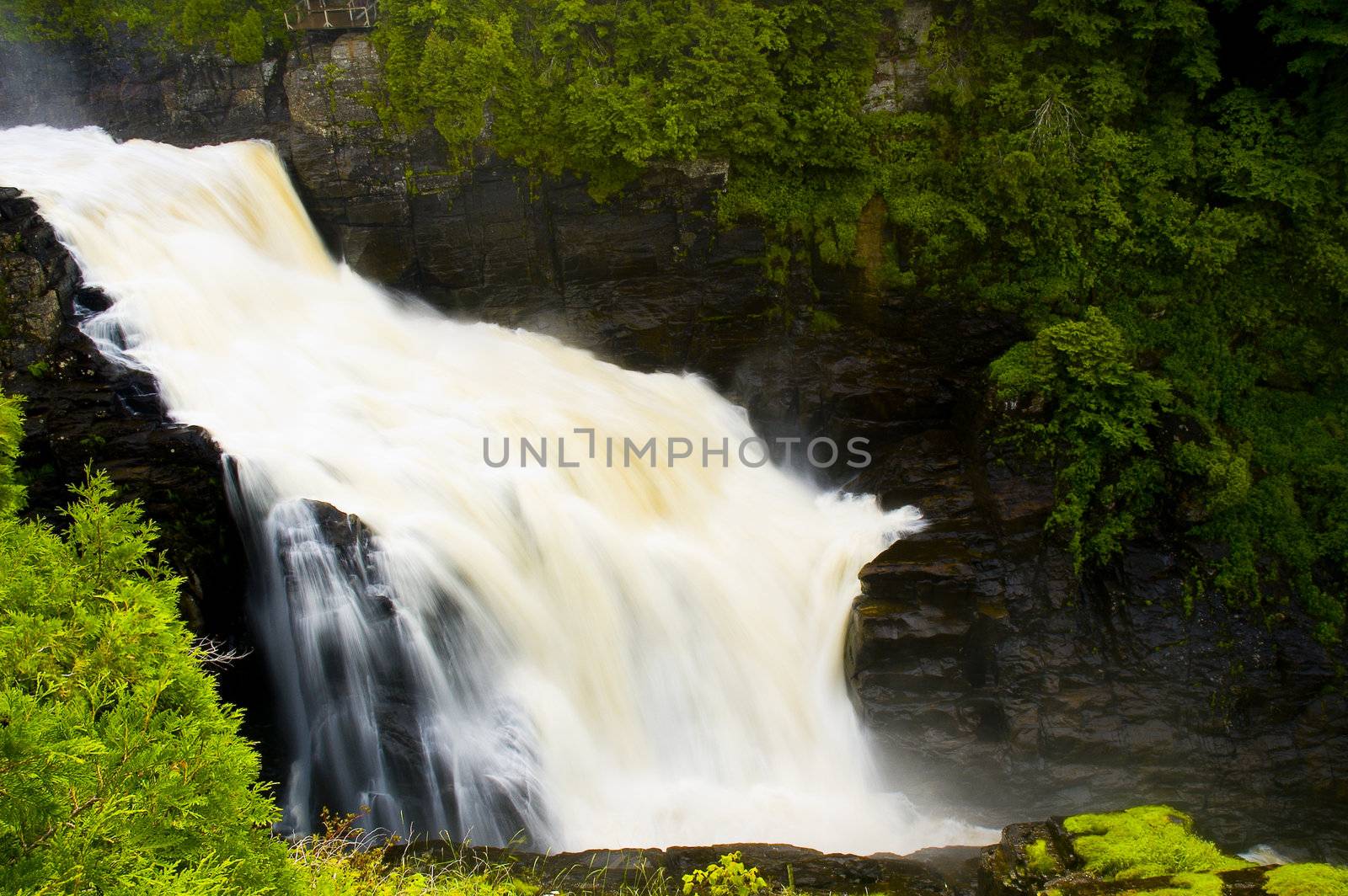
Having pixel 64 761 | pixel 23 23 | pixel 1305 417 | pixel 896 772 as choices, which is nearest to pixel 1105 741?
pixel 896 772

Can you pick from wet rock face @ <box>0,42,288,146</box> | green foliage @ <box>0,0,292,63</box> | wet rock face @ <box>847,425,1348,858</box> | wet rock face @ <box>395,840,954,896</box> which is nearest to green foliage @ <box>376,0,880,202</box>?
green foliage @ <box>0,0,292,63</box>

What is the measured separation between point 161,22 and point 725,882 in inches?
529

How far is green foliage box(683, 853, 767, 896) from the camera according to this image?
5.68 m

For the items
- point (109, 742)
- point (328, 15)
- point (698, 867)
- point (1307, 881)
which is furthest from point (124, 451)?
point (1307, 881)

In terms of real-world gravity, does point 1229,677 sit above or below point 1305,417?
below

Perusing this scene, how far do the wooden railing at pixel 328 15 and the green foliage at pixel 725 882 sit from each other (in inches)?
452

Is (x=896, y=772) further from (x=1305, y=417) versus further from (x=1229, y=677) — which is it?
(x=1305, y=417)

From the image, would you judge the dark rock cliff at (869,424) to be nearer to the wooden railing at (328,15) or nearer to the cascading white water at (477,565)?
the wooden railing at (328,15)

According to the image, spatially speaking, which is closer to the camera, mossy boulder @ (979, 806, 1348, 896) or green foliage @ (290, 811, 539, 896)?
green foliage @ (290, 811, 539, 896)

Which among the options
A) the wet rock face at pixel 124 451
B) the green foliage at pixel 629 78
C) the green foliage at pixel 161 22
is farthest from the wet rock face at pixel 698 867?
the green foliage at pixel 161 22

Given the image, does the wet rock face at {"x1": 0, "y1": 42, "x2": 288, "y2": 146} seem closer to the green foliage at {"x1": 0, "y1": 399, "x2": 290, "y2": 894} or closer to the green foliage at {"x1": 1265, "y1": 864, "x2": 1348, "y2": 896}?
the green foliage at {"x1": 0, "y1": 399, "x2": 290, "y2": 894}

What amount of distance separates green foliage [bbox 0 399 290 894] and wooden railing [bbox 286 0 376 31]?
9.66m

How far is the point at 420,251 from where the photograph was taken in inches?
481

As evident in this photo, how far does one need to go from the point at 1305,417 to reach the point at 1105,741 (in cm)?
484
